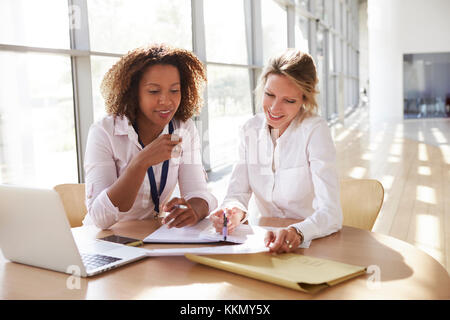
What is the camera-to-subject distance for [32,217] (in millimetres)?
1183

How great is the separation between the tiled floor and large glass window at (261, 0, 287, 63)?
2164 mm

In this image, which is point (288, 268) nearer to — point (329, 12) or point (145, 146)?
point (145, 146)

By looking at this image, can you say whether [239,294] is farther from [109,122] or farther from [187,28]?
[187,28]

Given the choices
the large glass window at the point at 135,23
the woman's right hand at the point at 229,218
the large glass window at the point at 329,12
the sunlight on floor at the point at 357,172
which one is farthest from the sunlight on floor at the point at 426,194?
the large glass window at the point at 329,12

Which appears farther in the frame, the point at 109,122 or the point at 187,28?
the point at 187,28

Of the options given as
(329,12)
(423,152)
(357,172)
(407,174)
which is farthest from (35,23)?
(329,12)

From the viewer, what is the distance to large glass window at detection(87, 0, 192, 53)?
12.8 feet

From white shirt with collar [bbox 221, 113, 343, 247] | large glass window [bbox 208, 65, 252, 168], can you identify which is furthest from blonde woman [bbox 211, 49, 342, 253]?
large glass window [bbox 208, 65, 252, 168]

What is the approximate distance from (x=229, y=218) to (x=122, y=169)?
52 centimetres

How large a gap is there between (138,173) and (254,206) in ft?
2.02

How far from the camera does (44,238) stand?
1.19 m
